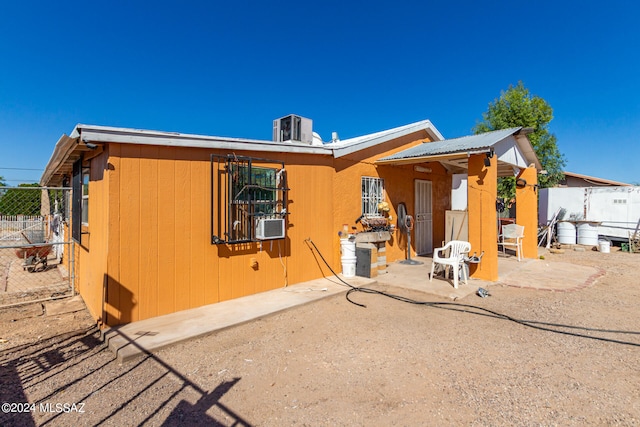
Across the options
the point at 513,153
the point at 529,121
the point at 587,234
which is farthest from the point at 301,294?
the point at 529,121

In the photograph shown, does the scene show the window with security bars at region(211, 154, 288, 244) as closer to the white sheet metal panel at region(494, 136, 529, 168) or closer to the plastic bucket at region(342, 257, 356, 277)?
the plastic bucket at region(342, 257, 356, 277)

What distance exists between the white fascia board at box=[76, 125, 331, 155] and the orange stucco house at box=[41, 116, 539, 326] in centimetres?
1

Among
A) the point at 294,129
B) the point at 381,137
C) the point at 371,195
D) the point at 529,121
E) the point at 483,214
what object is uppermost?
the point at 529,121

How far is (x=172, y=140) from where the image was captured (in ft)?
13.4

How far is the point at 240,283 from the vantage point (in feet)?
16.0

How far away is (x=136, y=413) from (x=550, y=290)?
250 inches

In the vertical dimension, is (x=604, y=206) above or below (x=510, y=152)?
below

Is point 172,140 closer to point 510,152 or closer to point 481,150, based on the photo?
point 481,150

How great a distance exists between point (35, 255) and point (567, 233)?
17.0 meters

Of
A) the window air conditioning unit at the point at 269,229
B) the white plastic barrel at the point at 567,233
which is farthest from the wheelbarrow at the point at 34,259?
the white plastic barrel at the point at 567,233

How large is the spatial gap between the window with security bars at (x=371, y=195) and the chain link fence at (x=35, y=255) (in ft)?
18.0

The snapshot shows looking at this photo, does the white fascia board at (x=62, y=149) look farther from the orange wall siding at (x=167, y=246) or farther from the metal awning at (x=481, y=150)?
the metal awning at (x=481, y=150)

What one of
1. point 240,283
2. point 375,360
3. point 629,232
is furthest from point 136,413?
point 629,232

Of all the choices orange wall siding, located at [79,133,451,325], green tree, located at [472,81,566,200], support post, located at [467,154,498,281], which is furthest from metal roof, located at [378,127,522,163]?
green tree, located at [472,81,566,200]
